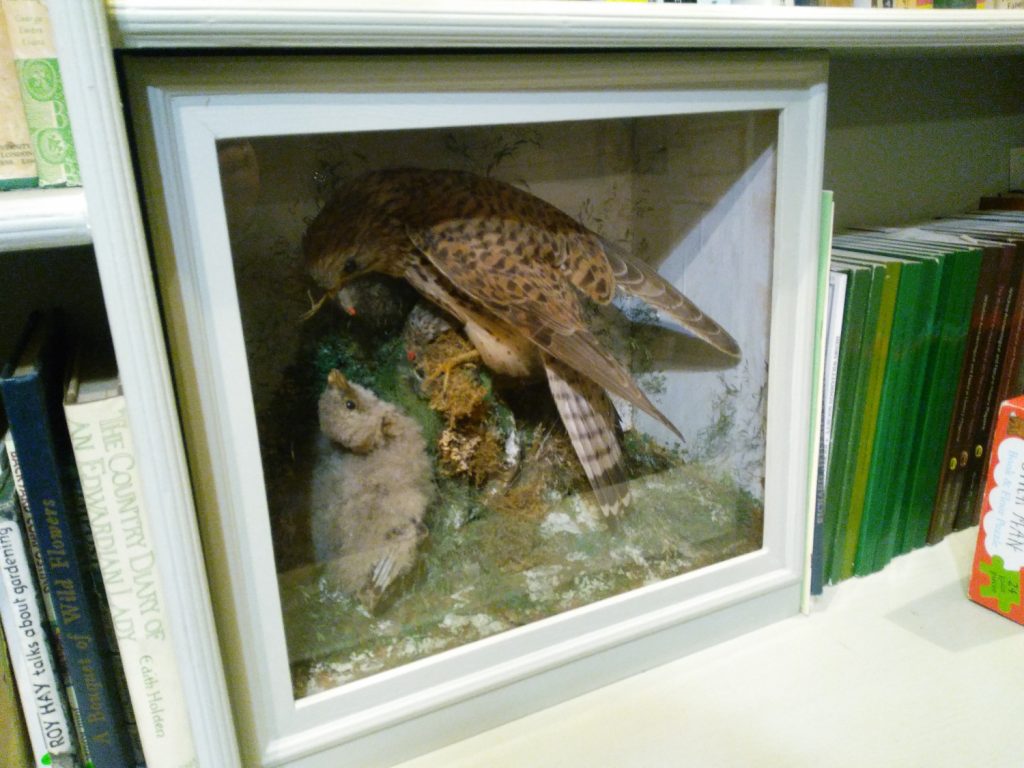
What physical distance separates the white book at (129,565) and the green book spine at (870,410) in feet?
2.61

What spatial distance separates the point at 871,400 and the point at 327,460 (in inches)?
25.9

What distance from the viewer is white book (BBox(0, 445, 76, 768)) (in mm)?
615

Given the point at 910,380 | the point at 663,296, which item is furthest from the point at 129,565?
the point at 910,380

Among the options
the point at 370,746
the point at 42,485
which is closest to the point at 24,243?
the point at 42,485

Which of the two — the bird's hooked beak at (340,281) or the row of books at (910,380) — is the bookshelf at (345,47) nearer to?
the row of books at (910,380)

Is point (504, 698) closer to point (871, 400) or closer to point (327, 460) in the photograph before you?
point (327, 460)

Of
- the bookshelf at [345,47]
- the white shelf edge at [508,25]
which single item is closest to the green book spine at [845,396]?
the bookshelf at [345,47]

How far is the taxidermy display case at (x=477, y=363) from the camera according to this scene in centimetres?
60

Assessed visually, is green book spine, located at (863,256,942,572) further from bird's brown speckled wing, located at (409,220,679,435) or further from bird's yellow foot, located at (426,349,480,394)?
bird's yellow foot, located at (426,349,480,394)

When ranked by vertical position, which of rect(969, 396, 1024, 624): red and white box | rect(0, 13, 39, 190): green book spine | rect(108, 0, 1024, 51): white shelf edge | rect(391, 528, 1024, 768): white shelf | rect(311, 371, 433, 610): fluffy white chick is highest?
rect(108, 0, 1024, 51): white shelf edge

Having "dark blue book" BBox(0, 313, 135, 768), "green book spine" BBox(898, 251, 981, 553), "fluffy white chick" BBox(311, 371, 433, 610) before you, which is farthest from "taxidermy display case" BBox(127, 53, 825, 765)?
"green book spine" BBox(898, 251, 981, 553)

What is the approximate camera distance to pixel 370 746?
737 millimetres

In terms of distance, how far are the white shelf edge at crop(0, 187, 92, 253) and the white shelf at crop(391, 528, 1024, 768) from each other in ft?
1.87

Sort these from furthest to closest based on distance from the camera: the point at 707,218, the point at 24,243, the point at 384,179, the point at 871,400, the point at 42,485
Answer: the point at 871,400 → the point at 707,218 → the point at 384,179 → the point at 42,485 → the point at 24,243
